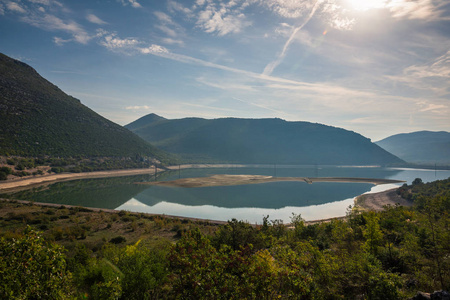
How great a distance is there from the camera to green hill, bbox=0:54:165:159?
198ft

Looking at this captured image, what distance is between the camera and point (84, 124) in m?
85.1

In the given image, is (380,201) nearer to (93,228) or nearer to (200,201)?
(200,201)

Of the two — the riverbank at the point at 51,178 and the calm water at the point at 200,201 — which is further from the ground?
the riverbank at the point at 51,178

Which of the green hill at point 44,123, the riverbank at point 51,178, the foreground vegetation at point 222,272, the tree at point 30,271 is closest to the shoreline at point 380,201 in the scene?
the foreground vegetation at point 222,272

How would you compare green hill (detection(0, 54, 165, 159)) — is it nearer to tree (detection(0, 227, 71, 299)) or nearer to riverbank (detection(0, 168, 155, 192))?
riverbank (detection(0, 168, 155, 192))

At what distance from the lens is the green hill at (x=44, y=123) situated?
60.3 metres

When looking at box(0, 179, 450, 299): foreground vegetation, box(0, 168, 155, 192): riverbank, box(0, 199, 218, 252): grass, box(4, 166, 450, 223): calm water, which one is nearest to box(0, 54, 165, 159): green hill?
box(0, 168, 155, 192): riverbank

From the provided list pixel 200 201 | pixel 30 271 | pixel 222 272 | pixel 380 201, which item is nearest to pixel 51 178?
pixel 200 201

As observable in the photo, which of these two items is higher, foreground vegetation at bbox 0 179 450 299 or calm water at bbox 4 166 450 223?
foreground vegetation at bbox 0 179 450 299

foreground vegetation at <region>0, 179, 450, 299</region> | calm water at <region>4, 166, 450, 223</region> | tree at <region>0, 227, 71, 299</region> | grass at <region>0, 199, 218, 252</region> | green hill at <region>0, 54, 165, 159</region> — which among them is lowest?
calm water at <region>4, 166, 450, 223</region>

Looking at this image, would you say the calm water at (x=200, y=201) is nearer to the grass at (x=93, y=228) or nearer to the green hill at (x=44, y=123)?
the grass at (x=93, y=228)

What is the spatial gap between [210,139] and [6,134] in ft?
465

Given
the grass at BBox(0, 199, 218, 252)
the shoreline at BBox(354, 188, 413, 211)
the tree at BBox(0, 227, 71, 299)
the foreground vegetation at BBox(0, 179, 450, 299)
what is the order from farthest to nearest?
1. the shoreline at BBox(354, 188, 413, 211)
2. the grass at BBox(0, 199, 218, 252)
3. the foreground vegetation at BBox(0, 179, 450, 299)
4. the tree at BBox(0, 227, 71, 299)

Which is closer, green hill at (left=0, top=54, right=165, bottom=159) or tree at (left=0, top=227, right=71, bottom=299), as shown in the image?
tree at (left=0, top=227, right=71, bottom=299)
